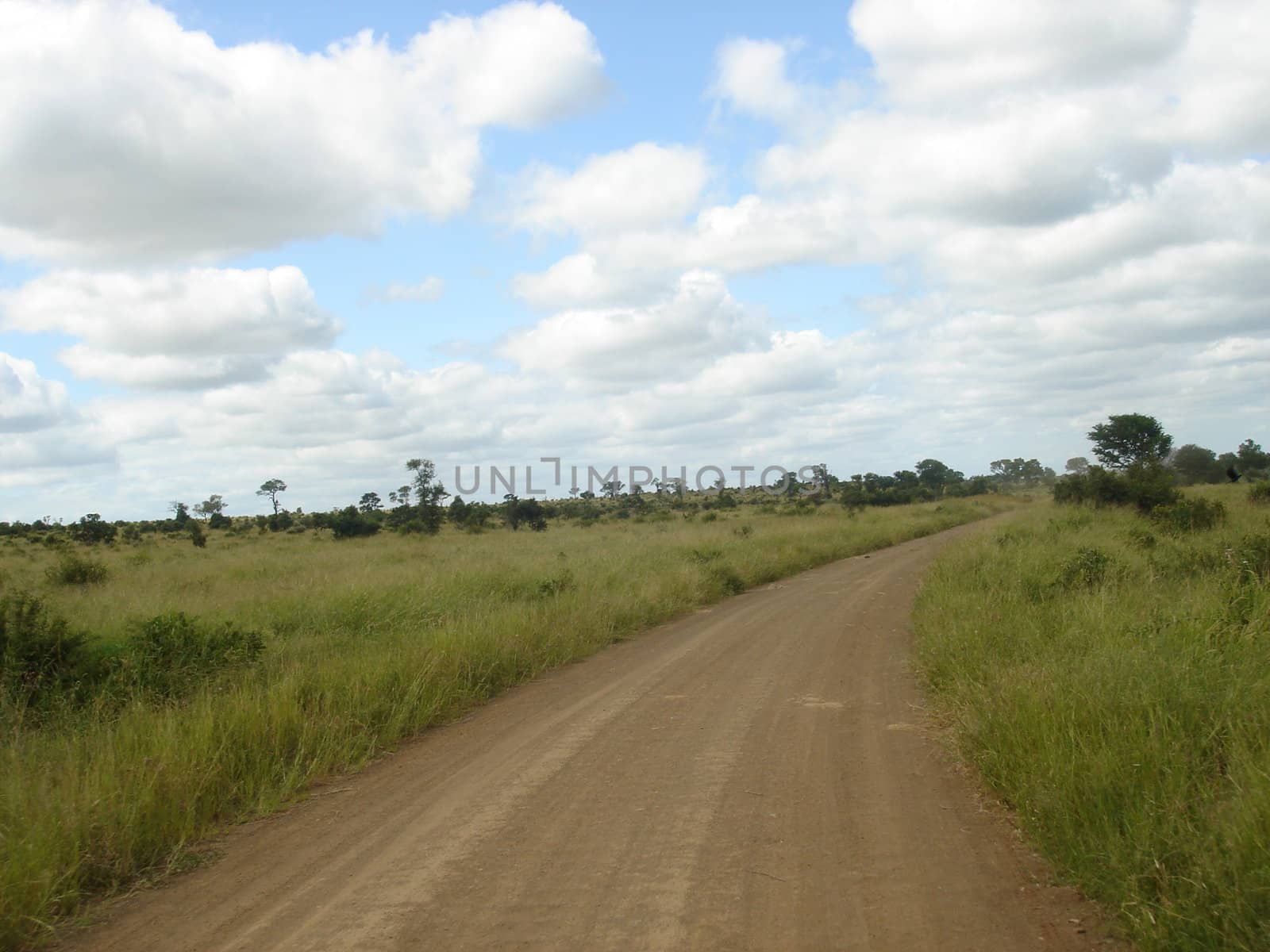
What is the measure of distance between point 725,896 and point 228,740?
4.38 meters

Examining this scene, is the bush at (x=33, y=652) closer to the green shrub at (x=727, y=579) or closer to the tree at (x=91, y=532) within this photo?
the green shrub at (x=727, y=579)

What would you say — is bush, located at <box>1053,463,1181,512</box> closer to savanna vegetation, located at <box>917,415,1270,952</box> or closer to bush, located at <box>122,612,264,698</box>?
savanna vegetation, located at <box>917,415,1270,952</box>

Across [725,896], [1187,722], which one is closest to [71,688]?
[725,896]

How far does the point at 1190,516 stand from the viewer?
2320 cm

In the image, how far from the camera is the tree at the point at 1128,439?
6619 centimetres

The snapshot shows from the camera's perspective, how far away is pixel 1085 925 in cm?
412

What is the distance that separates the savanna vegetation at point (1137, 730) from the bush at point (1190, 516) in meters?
11.8

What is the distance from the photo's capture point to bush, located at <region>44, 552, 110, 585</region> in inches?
863

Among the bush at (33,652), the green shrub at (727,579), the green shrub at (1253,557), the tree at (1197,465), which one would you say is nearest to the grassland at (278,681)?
the green shrub at (727,579)

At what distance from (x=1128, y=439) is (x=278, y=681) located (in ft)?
233

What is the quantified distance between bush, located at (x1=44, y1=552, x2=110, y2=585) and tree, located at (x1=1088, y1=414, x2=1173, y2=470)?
6288 cm

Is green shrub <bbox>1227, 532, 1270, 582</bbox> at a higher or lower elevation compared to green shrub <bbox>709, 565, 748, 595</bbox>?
higher

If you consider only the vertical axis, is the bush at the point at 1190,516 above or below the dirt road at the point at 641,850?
above

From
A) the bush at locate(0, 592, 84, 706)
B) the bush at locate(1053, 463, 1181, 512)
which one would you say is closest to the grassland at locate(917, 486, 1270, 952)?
the bush at locate(0, 592, 84, 706)
